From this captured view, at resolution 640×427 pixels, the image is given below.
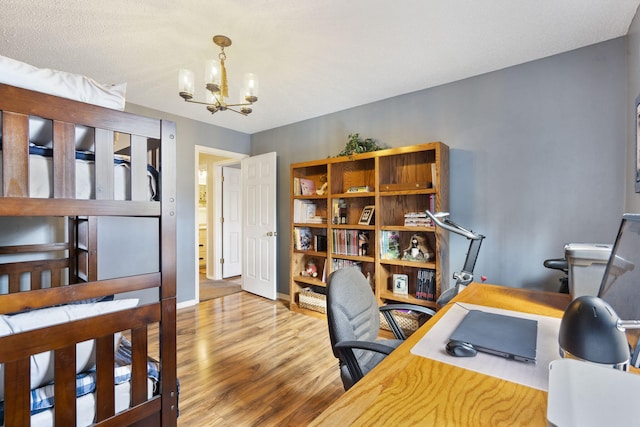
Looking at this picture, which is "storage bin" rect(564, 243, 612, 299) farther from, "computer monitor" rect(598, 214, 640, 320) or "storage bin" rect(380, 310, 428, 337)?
"storage bin" rect(380, 310, 428, 337)

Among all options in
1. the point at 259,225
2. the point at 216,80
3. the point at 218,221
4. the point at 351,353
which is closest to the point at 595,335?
the point at 351,353

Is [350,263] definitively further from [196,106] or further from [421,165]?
[196,106]

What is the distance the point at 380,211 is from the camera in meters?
2.90

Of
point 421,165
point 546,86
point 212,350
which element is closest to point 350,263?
point 421,165

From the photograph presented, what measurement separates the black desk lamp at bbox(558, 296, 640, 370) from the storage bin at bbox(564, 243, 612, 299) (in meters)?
0.90

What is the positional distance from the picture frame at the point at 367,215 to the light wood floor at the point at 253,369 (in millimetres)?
1185

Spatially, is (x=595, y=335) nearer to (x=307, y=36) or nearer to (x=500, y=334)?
(x=500, y=334)

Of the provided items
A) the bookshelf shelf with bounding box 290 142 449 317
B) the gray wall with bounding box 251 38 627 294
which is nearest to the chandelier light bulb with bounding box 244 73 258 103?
the bookshelf shelf with bounding box 290 142 449 317

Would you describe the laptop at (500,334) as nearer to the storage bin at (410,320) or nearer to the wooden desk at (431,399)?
the wooden desk at (431,399)

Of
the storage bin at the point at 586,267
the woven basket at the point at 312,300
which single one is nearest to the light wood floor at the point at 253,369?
the woven basket at the point at 312,300

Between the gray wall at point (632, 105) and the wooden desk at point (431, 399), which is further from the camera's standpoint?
the gray wall at point (632, 105)

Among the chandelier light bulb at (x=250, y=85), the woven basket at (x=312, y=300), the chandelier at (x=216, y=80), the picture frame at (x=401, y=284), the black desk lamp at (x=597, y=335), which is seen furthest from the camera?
the woven basket at (x=312, y=300)

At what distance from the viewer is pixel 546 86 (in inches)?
90.0

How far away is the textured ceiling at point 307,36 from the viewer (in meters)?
1.72
